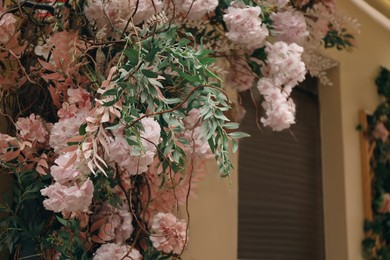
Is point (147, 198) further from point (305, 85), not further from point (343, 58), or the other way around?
point (343, 58)

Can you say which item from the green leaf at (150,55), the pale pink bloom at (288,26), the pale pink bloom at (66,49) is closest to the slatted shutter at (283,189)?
the pale pink bloom at (288,26)

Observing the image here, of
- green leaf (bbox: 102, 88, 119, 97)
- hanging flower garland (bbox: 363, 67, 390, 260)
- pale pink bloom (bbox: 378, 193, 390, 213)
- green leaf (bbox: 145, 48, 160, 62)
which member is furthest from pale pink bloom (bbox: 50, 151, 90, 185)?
pale pink bloom (bbox: 378, 193, 390, 213)

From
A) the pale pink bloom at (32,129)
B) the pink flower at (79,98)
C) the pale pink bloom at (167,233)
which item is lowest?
the pale pink bloom at (167,233)

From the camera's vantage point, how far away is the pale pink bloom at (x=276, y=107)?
5.63ft

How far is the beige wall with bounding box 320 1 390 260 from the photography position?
9.95 ft

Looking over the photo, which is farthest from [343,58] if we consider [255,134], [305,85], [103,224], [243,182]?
[103,224]

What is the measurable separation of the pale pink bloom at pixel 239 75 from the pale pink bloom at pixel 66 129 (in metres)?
0.73

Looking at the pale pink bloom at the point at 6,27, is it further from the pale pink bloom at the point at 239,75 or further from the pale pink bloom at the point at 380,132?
the pale pink bloom at the point at 380,132

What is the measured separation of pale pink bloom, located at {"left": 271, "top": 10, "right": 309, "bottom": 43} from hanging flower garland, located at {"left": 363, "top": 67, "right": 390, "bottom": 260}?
1.59 meters

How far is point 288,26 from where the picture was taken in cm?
185

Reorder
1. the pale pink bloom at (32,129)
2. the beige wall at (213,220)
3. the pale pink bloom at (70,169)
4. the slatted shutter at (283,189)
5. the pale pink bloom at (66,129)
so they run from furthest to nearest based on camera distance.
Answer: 1. the slatted shutter at (283,189)
2. the beige wall at (213,220)
3. the pale pink bloom at (32,129)
4. the pale pink bloom at (66,129)
5. the pale pink bloom at (70,169)

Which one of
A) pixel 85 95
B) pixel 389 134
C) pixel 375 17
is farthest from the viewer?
pixel 375 17

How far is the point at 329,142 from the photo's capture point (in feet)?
10.4

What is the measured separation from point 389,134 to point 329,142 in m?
0.46
